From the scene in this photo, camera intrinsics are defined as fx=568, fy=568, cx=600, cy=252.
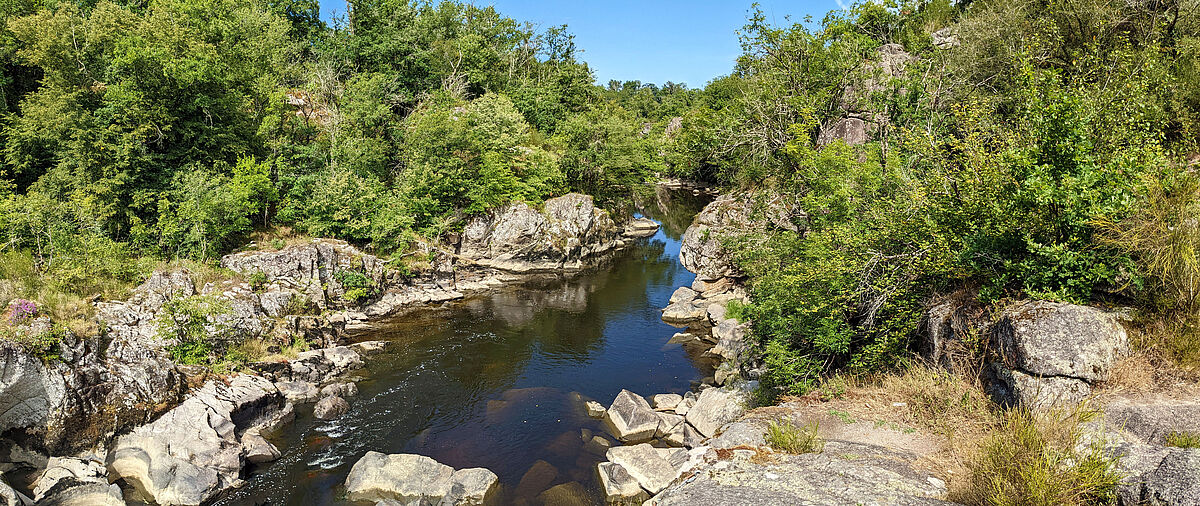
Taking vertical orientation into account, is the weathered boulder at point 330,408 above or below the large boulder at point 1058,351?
below

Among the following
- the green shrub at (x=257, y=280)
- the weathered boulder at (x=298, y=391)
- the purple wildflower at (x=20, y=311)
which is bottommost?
the weathered boulder at (x=298, y=391)

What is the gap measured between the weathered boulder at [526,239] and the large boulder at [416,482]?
2350 cm

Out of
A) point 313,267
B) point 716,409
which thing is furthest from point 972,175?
point 313,267

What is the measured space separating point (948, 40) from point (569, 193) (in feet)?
82.8

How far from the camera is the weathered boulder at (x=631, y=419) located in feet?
57.1

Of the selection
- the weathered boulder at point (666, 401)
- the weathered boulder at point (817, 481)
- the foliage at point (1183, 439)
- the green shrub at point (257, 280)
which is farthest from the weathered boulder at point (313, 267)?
the foliage at point (1183, 439)

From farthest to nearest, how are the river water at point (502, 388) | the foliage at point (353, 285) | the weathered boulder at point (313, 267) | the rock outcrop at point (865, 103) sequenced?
1. the foliage at point (353, 285)
2. the weathered boulder at point (313, 267)
3. the rock outcrop at point (865, 103)
4. the river water at point (502, 388)

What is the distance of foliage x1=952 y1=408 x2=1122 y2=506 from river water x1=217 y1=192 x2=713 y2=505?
895 centimetres

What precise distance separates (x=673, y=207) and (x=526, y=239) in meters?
32.0

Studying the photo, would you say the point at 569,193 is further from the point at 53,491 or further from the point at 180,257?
the point at 53,491

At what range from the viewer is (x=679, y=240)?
51094mm

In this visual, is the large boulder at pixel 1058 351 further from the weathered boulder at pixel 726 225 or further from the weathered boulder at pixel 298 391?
the weathered boulder at pixel 298 391

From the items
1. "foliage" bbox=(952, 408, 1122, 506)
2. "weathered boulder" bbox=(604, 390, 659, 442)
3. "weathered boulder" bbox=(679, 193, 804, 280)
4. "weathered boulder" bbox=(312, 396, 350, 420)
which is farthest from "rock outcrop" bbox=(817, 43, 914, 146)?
"weathered boulder" bbox=(312, 396, 350, 420)

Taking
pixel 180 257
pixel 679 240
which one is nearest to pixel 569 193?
pixel 679 240
